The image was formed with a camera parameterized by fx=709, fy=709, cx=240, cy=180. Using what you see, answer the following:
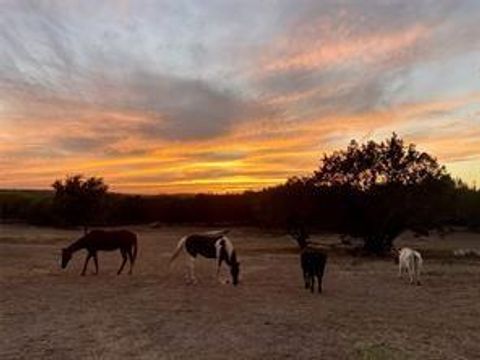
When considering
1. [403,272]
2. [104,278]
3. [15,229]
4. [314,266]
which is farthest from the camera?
[15,229]

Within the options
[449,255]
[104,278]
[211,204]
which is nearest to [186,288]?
[104,278]

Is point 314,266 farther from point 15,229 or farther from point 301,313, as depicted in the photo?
point 15,229

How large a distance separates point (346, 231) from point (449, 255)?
6003 millimetres

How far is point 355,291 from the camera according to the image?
22219 millimetres

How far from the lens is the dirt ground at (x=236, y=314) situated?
13070 millimetres

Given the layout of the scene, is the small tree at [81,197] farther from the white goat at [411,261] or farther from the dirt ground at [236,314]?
the white goat at [411,261]

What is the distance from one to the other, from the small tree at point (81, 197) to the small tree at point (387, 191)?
2290 cm

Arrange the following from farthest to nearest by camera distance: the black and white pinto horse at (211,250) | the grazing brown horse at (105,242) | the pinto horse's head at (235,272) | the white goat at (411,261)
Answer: the grazing brown horse at (105,242)
the white goat at (411,261)
the black and white pinto horse at (211,250)
the pinto horse's head at (235,272)

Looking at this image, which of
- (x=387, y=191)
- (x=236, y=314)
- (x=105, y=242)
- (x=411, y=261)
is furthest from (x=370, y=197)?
(x=236, y=314)

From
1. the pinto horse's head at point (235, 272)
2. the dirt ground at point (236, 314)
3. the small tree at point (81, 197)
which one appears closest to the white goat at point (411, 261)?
the dirt ground at point (236, 314)

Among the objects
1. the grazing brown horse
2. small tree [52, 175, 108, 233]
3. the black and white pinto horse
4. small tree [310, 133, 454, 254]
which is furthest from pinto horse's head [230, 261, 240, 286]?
small tree [52, 175, 108, 233]

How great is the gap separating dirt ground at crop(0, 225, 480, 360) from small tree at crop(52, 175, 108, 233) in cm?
2718

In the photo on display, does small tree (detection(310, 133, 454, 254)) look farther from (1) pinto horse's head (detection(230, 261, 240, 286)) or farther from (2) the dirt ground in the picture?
(1) pinto horse's head (detection(230, 261, 240, 286))

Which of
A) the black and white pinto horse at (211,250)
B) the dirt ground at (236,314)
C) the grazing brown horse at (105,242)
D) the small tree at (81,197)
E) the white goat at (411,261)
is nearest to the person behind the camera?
the dirt ground at (236,314)
